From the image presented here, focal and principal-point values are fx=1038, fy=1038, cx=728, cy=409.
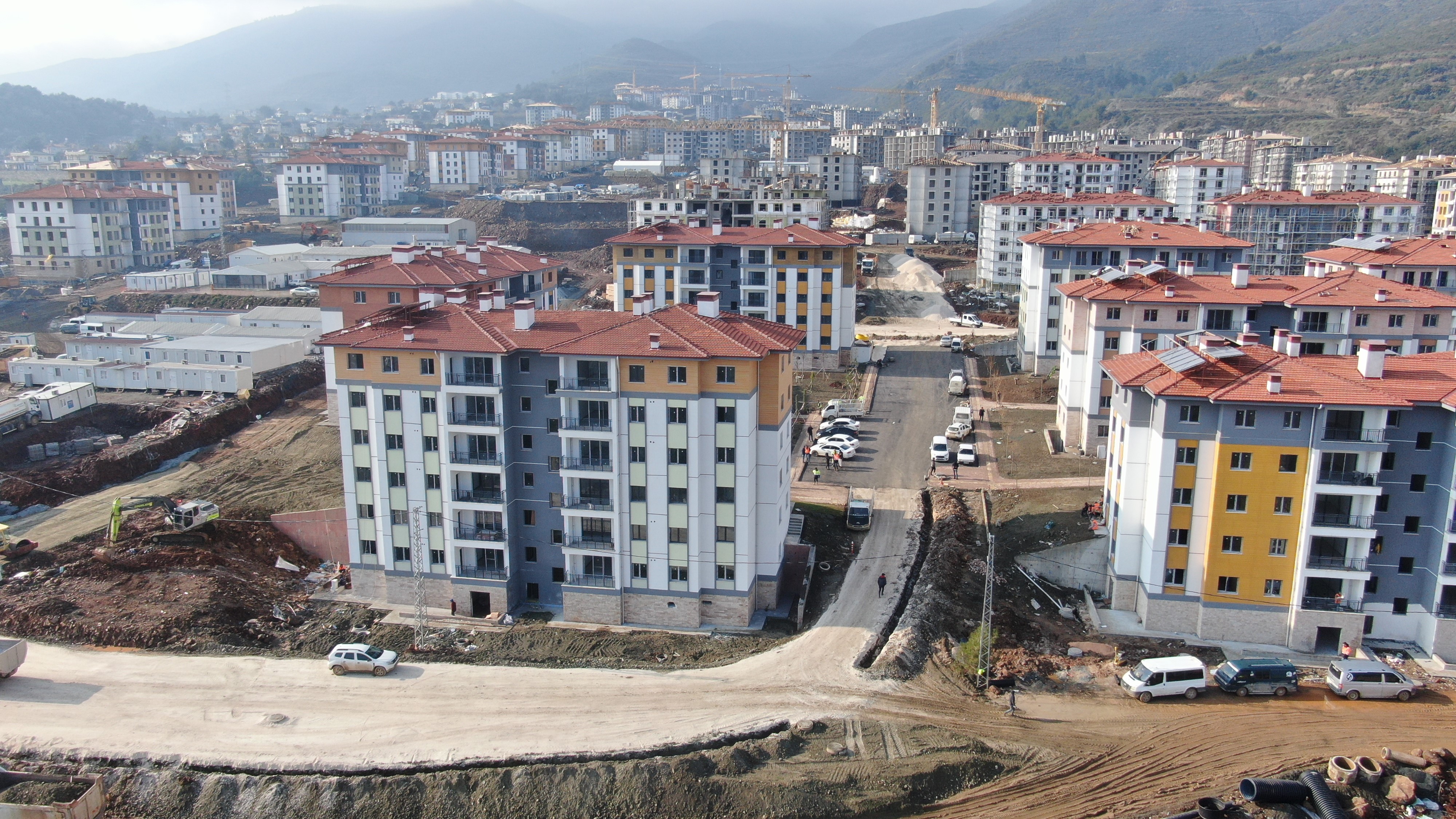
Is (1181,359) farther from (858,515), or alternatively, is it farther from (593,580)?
(593,580)

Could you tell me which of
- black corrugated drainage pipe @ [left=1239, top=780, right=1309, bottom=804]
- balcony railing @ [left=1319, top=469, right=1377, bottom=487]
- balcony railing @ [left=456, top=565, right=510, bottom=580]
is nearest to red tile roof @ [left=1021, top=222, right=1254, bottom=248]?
balcony railing @ [left=1319, top=469, right=1377, bottom=487]

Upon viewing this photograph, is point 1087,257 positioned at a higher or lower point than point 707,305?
higher

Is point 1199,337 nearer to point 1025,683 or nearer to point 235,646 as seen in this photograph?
point 1025,683

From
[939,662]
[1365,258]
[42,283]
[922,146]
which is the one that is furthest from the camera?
[922,146]

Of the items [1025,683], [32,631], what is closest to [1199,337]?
[1025,683]

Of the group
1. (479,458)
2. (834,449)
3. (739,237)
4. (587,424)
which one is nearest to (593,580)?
(587,424)

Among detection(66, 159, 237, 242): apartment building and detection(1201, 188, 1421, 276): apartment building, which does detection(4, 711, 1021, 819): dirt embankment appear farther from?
detection(66, 159, 237, 242): apartment building
